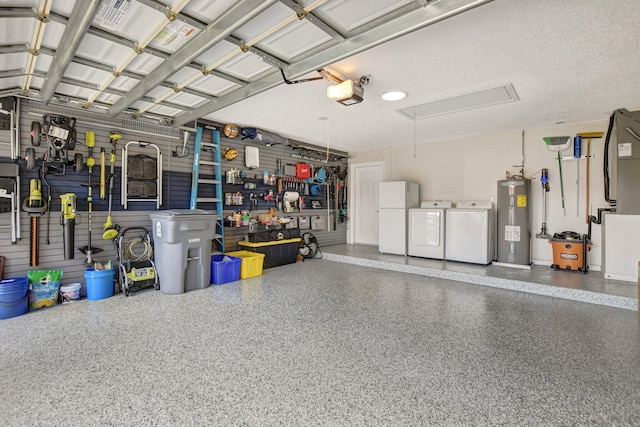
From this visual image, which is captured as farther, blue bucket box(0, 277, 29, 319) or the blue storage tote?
the blue storage tote

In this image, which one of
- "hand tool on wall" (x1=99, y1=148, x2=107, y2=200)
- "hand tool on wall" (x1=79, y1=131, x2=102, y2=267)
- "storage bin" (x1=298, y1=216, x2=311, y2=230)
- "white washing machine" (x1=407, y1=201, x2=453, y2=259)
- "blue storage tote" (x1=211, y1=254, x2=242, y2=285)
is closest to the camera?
"hand tool on wall" (x1=79, y1=131, x2=102, y2=267)

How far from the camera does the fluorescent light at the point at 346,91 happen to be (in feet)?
10.5

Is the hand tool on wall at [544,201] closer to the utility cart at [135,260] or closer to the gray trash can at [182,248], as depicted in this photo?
the gray trash can at [182,248]

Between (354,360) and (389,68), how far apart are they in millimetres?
2852

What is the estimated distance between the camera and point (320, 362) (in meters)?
2.36

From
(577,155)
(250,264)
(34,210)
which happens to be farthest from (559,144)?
(34,210)

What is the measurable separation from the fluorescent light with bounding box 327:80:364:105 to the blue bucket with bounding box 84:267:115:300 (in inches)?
142

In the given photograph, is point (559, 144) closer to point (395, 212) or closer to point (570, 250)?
point (570, 250)

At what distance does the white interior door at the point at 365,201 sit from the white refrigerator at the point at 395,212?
1032 millimetres

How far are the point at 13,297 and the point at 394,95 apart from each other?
4.96 meters

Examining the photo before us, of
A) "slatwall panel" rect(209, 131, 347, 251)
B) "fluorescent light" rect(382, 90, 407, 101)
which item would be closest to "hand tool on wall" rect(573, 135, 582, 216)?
"fluorescent light" rect(382, 90, 407, 101)

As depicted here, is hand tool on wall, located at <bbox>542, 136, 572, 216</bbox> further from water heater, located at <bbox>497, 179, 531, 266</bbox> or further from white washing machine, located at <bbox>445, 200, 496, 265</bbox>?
white washing machine, located at <bbox>445, 200, 496, 265</bbox>

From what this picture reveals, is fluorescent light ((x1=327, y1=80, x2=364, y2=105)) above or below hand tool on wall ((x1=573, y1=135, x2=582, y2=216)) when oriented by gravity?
above

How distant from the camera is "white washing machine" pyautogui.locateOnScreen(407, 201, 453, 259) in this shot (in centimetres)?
588
